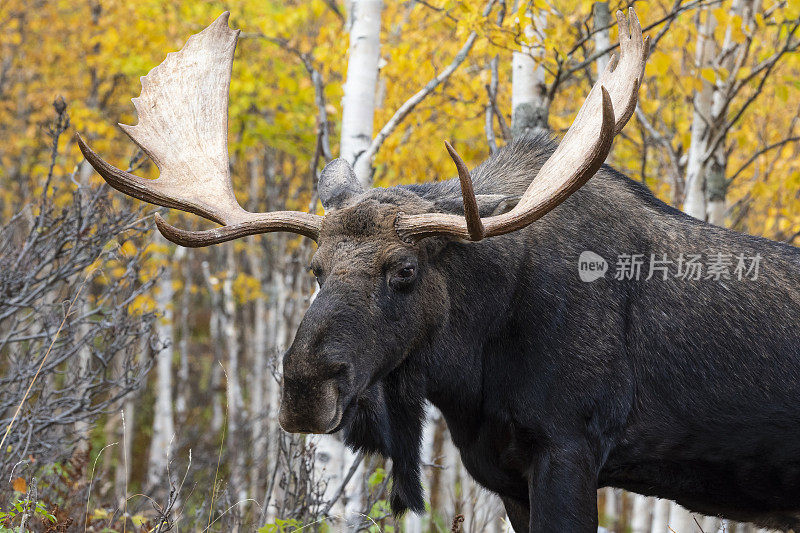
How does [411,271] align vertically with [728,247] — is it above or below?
below

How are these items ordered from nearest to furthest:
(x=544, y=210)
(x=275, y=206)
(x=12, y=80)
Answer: (x=544, y=210) < (x=275, y=206) < (x=12, y=80)

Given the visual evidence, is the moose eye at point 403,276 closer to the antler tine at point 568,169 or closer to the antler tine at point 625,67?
the antler tine at point 568,169

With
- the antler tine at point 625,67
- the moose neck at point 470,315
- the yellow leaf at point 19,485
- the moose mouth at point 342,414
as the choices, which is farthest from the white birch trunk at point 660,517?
the yellow leaf at point 19,485

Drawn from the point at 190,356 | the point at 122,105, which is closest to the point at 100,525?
the point at 122,105

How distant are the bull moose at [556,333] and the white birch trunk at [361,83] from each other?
1648mm

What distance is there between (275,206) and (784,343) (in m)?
12.5

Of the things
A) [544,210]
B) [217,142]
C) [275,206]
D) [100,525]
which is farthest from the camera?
[275,206]

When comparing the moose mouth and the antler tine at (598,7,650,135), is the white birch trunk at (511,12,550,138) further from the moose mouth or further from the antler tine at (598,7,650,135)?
the moose mouth

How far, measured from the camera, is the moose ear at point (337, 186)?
12.4 feet

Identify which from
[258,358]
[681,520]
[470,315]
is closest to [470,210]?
[470,315]

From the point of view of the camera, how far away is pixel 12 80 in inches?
667

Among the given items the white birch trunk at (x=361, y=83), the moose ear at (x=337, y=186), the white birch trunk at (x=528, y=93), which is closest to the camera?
the moose ear at (x=337, y=186)

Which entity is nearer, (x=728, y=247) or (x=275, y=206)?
(x=728, y=247)

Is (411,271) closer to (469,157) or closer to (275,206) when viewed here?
(469,157)
